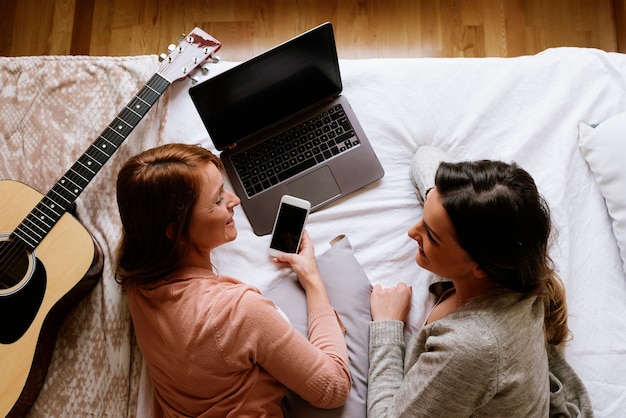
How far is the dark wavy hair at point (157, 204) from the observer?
3.50 feet

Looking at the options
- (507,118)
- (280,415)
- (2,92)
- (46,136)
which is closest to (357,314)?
(280,415)

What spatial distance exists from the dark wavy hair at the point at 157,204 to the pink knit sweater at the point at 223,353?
0.05 meters

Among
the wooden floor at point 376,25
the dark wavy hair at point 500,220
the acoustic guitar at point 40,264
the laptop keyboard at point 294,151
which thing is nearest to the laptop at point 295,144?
the laptop keyboard at point 294,151

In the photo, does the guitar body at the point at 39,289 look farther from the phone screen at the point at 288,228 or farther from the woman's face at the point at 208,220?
the phone screen at the point at 288,228

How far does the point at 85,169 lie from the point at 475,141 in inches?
38.3

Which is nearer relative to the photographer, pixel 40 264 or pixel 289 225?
pixel 40 264

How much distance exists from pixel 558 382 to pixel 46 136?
1367 mm

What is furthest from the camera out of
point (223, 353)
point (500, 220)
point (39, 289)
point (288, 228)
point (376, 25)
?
point (376, 25)

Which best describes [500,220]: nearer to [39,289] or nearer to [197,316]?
[197,316]

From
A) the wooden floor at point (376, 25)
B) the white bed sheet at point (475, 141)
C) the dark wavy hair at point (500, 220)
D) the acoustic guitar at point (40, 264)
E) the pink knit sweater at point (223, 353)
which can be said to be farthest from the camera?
the wooden floor at point (376, 25)

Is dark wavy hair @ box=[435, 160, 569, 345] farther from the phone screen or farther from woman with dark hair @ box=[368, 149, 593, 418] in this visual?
the phone screen

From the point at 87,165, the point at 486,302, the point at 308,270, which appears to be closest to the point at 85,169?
the point at 87,165

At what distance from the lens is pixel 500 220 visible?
0.95 meters

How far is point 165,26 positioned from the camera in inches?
70.9
